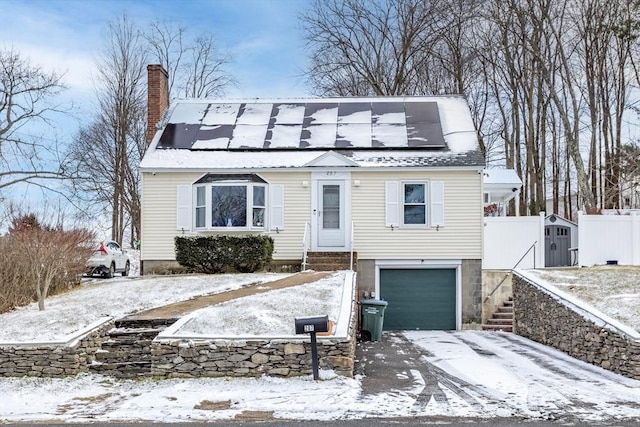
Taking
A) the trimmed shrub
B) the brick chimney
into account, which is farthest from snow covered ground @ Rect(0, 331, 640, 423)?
the brick chimney

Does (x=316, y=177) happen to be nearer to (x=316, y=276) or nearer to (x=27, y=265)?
(x=316, y=276)

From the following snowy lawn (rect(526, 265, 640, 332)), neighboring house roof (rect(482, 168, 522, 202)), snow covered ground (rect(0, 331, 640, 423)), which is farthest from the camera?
neighboring house roof (rect(482, 168, 522, 202))

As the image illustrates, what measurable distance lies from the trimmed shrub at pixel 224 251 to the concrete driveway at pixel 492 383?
532 centimetres

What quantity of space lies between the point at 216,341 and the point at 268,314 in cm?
169

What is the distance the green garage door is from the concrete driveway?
5159 mm

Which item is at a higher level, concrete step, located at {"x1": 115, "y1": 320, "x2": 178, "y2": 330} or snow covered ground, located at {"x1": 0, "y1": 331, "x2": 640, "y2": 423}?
concrete step, located at {"x1": 115, "y1": 320, "x2": 178, "y2": 330}

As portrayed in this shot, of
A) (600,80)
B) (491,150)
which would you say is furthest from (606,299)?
(491,150)

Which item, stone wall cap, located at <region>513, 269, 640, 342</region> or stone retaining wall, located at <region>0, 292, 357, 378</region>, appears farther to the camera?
stone wall cap, located at <region>513, 269, 640, 342</region>

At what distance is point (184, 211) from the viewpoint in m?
21.2

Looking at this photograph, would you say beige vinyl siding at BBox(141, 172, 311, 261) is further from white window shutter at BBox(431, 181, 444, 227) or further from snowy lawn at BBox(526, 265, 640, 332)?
snowy lawn at BBox(526, 265, 640, 332)

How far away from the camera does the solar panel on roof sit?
2209 centimetres

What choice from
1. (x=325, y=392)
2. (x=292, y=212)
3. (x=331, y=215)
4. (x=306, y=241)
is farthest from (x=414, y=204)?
(x=325, y=392)

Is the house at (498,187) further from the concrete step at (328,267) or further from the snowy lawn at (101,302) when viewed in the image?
the snowy lawn at (101,302)

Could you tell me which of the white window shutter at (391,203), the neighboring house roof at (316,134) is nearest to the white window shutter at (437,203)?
the neighboring house roof at (316,134)
